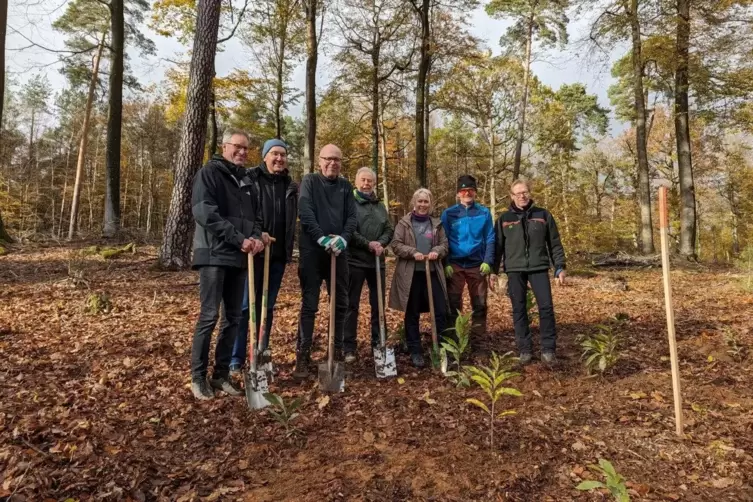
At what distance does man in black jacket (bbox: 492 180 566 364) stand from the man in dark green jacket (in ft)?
4.67

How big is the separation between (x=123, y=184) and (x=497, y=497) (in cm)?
3778

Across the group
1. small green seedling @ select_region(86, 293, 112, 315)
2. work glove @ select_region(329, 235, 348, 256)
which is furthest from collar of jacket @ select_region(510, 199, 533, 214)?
small green seedling @ select_region(86, 293, 112, 315)

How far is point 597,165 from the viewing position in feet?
89.1

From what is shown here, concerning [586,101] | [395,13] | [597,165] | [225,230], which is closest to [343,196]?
[225,230]

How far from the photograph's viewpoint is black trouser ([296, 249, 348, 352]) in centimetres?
414

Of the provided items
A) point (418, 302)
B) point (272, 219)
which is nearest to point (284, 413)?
point (272, 219)

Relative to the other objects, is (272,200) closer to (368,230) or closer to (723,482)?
(368,230)

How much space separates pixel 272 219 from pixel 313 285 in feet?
2.55

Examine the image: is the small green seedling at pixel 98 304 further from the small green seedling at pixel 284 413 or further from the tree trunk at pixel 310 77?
the tree trunk at pixel 310 77

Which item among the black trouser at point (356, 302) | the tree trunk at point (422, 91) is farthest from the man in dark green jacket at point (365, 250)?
the tree trunk at point (422, 91)

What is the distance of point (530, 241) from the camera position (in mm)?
4605

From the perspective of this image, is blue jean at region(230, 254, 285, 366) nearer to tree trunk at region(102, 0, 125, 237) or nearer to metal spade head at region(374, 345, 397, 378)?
metal spade head at region(374, 345, 397, 378)

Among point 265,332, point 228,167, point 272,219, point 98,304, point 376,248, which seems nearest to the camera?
point 228,167

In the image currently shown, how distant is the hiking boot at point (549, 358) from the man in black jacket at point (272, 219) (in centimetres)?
294
